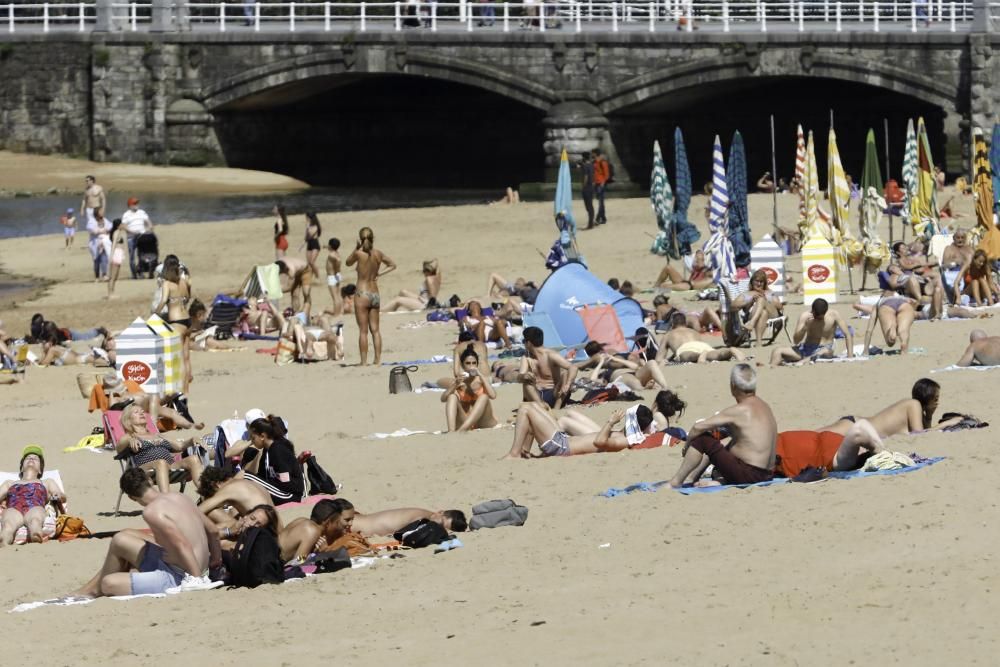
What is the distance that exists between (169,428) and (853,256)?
9.92 m

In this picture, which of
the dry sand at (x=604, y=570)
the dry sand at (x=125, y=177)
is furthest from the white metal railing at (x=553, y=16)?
Answer: the dry sand at (x=604, y=570)

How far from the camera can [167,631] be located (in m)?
8.76

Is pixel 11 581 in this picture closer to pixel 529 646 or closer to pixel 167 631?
pixel 167 631

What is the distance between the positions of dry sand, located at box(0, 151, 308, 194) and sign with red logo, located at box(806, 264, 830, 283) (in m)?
23.7

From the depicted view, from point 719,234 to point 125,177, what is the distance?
2361cm

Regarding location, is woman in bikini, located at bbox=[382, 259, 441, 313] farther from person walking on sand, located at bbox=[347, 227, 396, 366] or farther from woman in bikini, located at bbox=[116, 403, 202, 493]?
woman in bikini, located at bbox=[116, 403, 202, 493]

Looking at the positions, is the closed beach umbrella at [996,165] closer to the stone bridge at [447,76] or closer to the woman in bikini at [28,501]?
the woman in bikini at [28,501]

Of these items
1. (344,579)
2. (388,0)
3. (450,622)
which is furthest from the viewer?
(388,0)

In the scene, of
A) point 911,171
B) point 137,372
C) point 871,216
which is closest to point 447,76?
point 911,171

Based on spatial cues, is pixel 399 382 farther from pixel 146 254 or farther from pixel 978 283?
pixel 146 254

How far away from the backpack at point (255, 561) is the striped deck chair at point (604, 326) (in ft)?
24.7

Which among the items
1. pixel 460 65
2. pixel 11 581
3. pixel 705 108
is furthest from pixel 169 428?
pixel 705 108

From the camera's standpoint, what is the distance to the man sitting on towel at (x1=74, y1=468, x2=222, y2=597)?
955 cm

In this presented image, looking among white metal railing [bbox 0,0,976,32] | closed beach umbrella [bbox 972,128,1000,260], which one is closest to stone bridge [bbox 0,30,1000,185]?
white metal railing [bbox 0,0,976,32]
